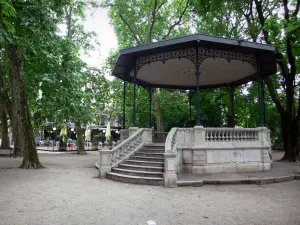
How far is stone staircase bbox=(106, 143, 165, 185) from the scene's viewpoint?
946 cm

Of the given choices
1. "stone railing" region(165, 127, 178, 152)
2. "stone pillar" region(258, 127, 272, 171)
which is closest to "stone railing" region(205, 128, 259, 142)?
"stone pillar" region(258, 127, 272, 171)

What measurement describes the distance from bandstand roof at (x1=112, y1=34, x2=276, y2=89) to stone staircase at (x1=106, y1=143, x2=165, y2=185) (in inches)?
174

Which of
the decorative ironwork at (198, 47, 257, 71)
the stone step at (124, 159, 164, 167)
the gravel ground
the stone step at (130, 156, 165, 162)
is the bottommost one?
the gravel ground

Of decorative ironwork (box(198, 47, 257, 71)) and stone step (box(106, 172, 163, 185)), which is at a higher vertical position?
decorative ironwork (box(198, 47, 257, 71))

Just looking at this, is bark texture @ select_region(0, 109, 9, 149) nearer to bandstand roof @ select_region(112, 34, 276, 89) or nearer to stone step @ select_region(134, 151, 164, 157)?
bandstand roof @ select_region(112, 34, 276, 89)

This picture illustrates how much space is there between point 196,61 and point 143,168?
5.41 meters

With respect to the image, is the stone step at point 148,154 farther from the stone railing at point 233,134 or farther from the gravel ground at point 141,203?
the gravel ground at point 141,203

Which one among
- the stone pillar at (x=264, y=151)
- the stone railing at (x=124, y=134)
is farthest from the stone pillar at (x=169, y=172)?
the stone railing at (x=124, y=134)

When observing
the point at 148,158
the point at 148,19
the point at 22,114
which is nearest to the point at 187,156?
the point at 148,158

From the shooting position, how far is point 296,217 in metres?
5.50

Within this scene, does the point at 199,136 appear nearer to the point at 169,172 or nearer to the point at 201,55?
the point at 169,172

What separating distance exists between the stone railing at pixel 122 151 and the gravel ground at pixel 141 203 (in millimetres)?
1404

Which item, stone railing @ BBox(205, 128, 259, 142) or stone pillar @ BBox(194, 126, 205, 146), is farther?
stone railing @ BBox(205, 128, 259, 142)

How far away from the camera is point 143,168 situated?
10.4 m
